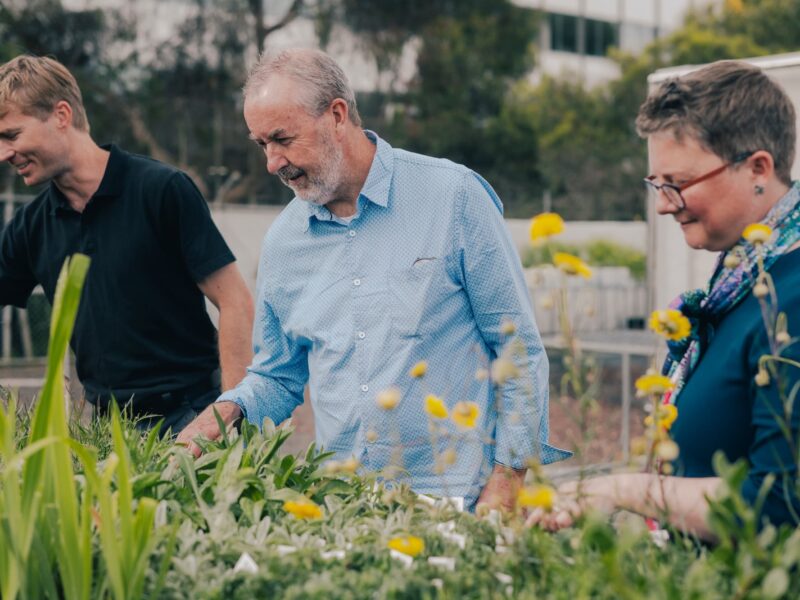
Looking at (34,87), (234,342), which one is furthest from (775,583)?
(34,87)

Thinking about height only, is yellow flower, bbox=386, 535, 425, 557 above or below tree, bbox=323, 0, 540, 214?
above

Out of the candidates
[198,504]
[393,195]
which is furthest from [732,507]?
[393,195]

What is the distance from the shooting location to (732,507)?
133 centimetres

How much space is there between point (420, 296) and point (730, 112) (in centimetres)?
106

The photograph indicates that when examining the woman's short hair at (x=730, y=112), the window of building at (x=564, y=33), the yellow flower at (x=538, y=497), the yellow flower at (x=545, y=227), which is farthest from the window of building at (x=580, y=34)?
the yellow flower at (x=538, y=497)

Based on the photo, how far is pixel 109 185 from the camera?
334 cm

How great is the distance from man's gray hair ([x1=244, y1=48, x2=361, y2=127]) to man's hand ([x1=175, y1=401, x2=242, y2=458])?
77 centimetres

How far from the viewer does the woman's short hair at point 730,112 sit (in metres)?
1.82

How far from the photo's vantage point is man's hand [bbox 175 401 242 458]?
7.37 ft

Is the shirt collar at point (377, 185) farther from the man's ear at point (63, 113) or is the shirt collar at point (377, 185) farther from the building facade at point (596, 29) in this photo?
the building facade at point (596, 29)

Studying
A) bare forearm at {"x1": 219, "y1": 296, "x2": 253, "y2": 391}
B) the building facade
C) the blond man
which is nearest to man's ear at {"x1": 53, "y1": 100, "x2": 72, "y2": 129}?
the blond man

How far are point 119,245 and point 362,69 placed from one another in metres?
17.3

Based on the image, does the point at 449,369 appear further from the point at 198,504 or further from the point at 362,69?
the point at 362,69

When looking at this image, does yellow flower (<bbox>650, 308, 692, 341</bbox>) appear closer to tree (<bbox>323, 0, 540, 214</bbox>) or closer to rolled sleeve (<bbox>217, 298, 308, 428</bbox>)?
rolled sleeve (<bbox>217, 298, 308, 428</bbox>)
